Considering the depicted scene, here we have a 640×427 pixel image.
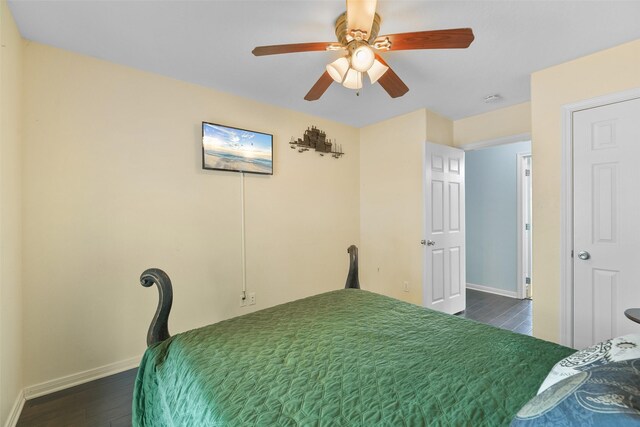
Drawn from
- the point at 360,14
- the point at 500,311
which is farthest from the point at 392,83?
the point at 500,311

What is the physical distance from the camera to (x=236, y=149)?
282 centimetres

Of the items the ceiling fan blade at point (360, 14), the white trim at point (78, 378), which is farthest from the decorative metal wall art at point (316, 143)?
the white trim at point (78, 378)

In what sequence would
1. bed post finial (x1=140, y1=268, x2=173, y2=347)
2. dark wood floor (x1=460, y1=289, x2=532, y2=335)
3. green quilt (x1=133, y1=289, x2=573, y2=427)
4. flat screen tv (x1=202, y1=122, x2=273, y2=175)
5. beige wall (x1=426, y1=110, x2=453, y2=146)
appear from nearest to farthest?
green quilt (x1=133, y1=289, x2=573, y2=427) → bed post finial (x1=140, y1=268, x2=173, y2=347) → flat screen tv (x1=202, y1=122, x2=273, y2=175) → dark wood floor (x1=460, y1=289, x2=532, y2=335) → beige wall (x1=426, y1=110, x2=453, y2=146)

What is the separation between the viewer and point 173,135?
253 centimetres

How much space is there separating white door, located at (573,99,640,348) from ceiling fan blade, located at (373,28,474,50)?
1.46 metres

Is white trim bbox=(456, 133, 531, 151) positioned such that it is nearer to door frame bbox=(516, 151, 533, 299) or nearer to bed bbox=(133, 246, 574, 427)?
door frame bbox=(516, 151, 533, 299)

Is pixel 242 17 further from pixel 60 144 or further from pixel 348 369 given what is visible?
pixel 348 369

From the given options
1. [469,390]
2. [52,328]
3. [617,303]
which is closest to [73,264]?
[52,328]

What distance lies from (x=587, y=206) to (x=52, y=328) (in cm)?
396

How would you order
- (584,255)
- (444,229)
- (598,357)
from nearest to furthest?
(598,357) < (584,255) < (444,229)

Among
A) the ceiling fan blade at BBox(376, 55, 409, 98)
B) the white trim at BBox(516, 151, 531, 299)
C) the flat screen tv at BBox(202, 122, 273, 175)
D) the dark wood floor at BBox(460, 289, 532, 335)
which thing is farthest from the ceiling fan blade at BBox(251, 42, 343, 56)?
the white trim at BBox(516, 151, 531, 299)

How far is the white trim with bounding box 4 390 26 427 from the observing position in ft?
5.44

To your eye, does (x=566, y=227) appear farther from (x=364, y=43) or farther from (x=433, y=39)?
(x=364, y=43)

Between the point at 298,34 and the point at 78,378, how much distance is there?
2863mm
